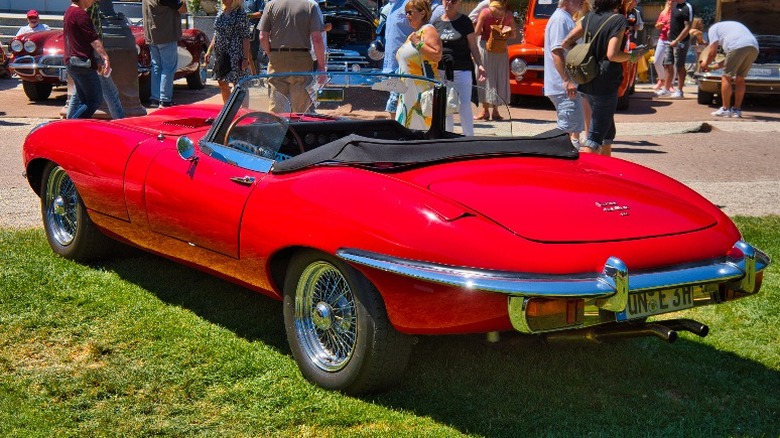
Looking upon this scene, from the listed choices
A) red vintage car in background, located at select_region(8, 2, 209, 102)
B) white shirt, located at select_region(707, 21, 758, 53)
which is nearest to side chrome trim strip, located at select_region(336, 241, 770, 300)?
red vintage car in background, located at select_region(8, 2, 209, 102)

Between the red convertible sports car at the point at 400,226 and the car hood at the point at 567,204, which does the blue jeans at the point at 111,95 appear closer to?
the red convertible sports car at the point at 400,226

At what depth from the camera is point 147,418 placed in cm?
394

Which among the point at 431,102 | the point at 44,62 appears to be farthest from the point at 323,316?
the point at 44,62

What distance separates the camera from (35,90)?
1476 centimetres

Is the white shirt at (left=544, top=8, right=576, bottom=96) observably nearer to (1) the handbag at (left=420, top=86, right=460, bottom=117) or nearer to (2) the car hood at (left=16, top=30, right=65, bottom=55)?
(1) the handbag at (left=420, top=86, right=460, bottom=117)

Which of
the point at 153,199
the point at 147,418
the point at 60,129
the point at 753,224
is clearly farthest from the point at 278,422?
the point at 753,224

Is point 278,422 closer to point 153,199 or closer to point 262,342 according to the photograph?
point 262,342

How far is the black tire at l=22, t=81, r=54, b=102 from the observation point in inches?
579

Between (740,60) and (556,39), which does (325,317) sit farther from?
(740,60)

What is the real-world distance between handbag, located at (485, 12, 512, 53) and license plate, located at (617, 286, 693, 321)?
9.65m

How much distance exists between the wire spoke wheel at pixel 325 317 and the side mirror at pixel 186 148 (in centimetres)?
101

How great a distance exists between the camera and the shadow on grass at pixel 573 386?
156 inches

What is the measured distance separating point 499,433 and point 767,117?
12645mm

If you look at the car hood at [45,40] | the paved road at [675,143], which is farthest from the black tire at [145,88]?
the car hood at [45,40]
